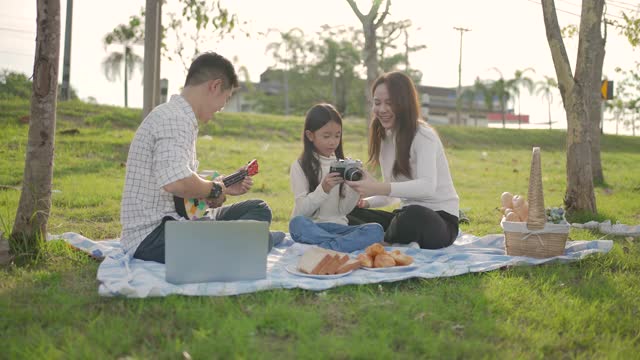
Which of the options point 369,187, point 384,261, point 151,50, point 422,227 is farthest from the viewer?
point 151,50

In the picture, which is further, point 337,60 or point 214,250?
point 337,60

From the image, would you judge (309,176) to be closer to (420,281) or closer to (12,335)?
(420,281)

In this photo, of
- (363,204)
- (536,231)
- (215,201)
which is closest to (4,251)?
(215,201)

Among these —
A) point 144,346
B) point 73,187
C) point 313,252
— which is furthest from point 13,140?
point 144,346

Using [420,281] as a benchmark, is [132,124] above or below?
above

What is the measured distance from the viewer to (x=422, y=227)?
4.51 meters

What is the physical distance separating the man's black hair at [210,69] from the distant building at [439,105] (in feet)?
131

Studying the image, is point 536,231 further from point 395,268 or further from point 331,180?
point 331,180

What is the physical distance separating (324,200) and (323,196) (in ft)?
0.38

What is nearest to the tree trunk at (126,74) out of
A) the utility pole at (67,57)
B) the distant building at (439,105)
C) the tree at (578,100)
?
the distant building at (439,105)

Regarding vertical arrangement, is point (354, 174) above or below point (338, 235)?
above

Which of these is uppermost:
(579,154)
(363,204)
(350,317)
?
(579,154)

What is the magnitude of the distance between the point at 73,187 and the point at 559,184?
834 centimetres

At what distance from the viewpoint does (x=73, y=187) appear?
26.8 feet
